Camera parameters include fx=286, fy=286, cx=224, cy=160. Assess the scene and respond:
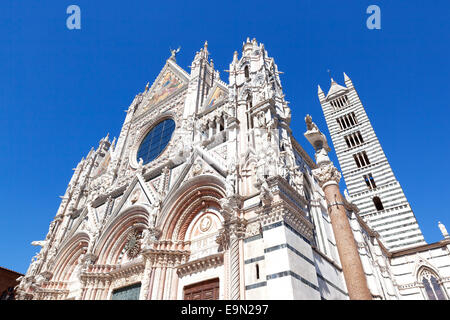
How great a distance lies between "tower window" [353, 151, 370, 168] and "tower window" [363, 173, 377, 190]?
1.25 metres

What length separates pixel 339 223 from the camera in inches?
345

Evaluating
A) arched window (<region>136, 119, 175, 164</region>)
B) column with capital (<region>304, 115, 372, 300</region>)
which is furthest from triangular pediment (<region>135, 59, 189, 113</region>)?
column with capital (<region>304, 115, 372, 300</region>)

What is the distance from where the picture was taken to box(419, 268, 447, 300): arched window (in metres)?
17.9

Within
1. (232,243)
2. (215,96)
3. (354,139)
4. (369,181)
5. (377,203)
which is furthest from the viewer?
(354,139)

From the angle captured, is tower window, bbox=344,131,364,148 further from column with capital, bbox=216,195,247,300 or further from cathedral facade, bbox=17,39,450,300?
column with capital, bbox=216,195,247,300

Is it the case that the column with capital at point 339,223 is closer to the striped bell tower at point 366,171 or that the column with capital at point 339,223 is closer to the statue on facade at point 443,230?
the striped bell tower at point 366,171

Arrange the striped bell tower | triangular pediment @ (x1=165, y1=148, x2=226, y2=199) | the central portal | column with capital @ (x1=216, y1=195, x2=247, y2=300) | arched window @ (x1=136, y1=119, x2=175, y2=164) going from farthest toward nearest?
the striped bell tower < arched window @ (x1=136, y1=119, x2=175, y2=164) < triangular pediment @ (x1=165, y1=148, x2=226, y2=199) < the central portal < column with capital @ (x1=216, y1=195, x2=247, y2=300)

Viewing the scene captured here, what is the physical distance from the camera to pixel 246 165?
415 inches

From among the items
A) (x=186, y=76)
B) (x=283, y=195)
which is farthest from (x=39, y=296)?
(x=186, y=76)

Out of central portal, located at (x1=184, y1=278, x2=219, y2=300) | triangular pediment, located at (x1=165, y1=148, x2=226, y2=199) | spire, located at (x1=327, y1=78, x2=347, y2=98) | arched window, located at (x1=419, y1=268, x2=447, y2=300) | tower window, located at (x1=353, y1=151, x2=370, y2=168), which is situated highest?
spire, located at (x1=327, y1=78, x2=347, y2=98)

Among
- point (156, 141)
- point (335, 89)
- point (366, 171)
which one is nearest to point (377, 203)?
point (366, 171)

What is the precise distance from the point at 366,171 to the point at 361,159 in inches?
72.3

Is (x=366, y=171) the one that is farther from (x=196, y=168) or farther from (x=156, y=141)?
(x=196, y=168)

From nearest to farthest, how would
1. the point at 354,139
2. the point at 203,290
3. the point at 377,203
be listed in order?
1. the point at 203,290
2. the point at 377,203
3. the point at 354,139
